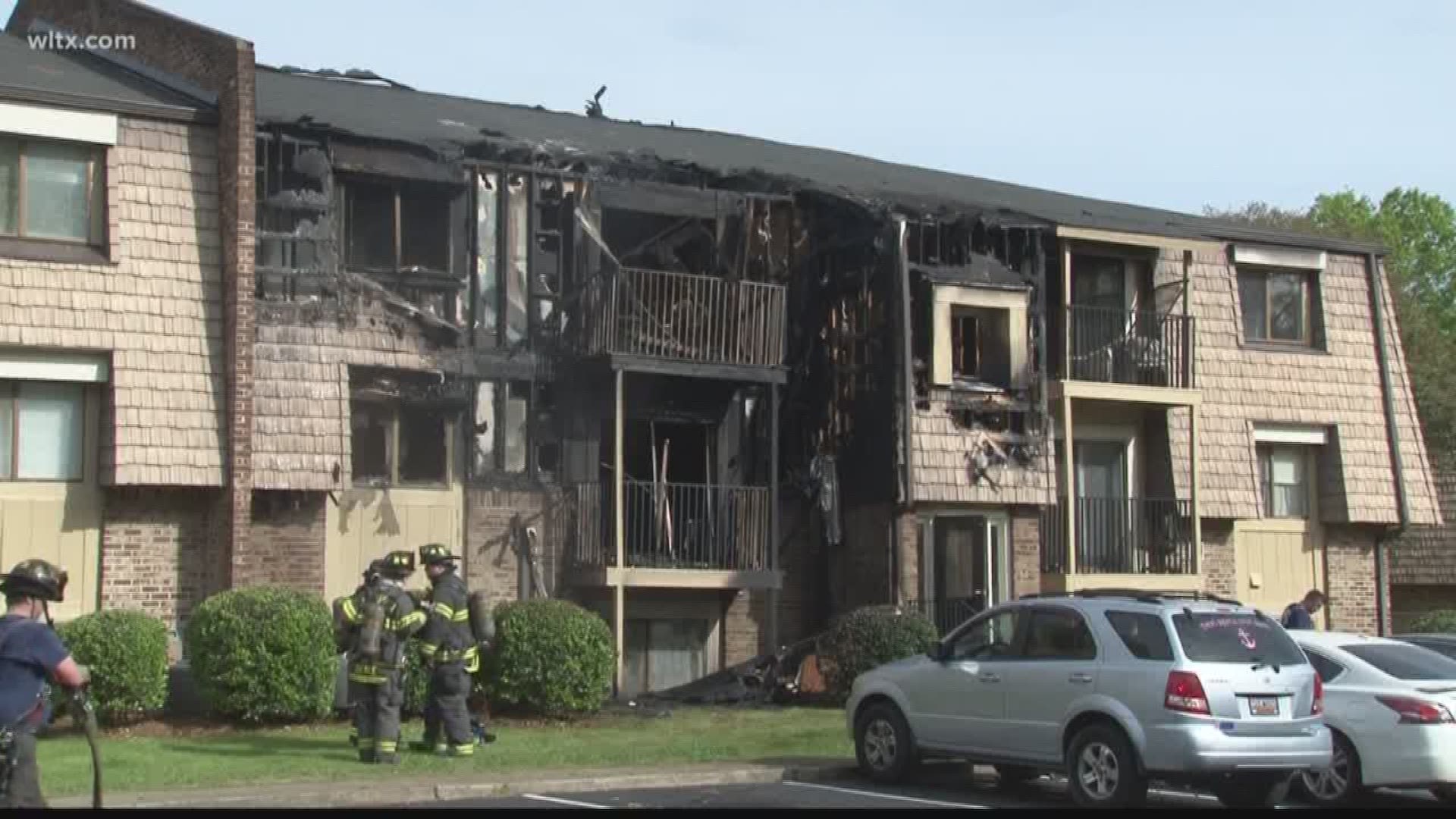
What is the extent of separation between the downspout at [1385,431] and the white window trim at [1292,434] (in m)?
1.16

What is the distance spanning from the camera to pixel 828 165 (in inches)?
1152

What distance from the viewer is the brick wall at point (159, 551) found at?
20.1 metres

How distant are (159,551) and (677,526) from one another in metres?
6.42

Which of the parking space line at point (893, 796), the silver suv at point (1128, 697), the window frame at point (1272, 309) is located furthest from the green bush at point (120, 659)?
the window frame at point (1272, 309)

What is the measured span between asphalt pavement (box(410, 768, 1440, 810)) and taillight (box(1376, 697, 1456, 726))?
816 mm

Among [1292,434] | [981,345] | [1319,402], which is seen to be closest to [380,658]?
[981,345]

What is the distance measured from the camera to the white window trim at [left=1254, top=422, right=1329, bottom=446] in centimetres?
2800

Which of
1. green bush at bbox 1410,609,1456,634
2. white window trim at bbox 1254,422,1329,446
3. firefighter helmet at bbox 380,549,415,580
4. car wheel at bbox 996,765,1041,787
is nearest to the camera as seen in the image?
car wheel at bbox 996,765,1041,787

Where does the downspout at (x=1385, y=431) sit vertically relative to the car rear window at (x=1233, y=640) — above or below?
above

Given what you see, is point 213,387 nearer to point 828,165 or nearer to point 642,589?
point 642,589

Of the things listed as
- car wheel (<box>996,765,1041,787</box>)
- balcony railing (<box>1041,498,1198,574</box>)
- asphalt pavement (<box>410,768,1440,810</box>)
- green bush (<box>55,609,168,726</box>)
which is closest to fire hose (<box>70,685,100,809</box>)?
asphalt pavement (<box>410,768,1440,810</box>)

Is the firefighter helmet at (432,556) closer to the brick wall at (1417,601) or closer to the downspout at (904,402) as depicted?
the downspout at (904,402)

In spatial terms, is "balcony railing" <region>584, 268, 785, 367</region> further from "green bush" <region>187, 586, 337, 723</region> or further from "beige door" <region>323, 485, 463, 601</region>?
"green bush" <region>187, 586, 337, 723</region>

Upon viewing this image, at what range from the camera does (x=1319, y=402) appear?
93.0ft
